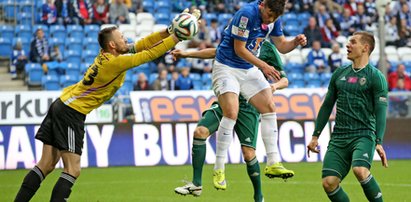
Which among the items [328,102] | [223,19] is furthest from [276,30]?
[223,19]

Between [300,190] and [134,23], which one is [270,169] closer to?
[300,190]

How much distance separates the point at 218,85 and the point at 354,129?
2.01 m

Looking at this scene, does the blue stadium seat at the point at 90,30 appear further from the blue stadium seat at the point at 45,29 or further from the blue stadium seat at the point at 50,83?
the blue stadium seat at the point at 50,83

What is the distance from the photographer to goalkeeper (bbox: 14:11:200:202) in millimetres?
10836

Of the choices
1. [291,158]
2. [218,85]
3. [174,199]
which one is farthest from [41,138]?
[291,158]

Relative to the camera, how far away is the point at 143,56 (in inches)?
426

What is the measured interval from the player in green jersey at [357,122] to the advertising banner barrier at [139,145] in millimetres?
10073

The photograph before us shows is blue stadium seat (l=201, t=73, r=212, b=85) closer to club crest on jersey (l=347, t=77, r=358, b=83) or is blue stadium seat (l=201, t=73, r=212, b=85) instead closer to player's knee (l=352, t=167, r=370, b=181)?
club crest on jersey (l=347, t=77, r=358, b=83)

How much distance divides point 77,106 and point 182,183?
583cm

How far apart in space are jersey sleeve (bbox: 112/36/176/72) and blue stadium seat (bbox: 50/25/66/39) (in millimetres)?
17363

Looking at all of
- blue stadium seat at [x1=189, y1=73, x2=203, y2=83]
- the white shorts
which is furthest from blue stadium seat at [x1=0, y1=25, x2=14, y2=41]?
the white shorts

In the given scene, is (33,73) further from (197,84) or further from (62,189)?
(62,189)

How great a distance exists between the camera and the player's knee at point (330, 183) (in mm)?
10609

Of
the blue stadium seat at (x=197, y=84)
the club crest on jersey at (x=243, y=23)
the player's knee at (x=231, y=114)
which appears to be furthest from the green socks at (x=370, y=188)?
the blue stadium seat at (x=197, y=84)
